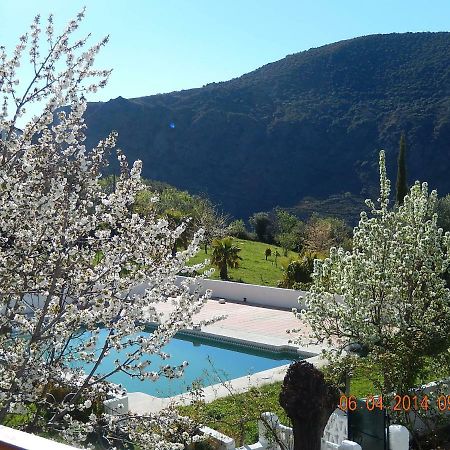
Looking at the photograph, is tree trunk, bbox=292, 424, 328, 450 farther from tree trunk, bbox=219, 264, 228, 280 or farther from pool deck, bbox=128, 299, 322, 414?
tree trunk, bbox=219, 264, 228, 280

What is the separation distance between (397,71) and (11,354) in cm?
8120

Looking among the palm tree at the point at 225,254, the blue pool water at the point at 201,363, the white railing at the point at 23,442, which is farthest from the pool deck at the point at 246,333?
the white railing at the point at 23,442

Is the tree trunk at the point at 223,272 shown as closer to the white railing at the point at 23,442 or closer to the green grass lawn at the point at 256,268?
the green grass lawn at the point at 256,268

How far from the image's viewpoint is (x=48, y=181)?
443 cm

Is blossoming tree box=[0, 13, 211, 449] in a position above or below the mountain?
below

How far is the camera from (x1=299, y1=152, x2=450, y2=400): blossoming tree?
7930 millimetres

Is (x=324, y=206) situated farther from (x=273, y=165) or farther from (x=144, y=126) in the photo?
(x=144, y=126)

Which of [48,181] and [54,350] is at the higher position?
[48,181]

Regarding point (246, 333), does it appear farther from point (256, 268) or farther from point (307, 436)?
point (256, 268)

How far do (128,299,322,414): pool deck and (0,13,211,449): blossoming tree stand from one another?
14.7 ft

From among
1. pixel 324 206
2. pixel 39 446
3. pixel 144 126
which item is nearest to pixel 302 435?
pixel 39 446

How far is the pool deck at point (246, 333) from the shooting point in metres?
10.2

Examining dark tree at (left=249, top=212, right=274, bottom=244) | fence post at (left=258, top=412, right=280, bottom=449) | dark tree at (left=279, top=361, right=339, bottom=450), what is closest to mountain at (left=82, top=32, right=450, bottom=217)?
dark tree at (left=249, top=212, right=274, bottom=244)

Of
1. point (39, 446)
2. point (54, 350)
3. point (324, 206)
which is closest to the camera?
point (39, 446)
